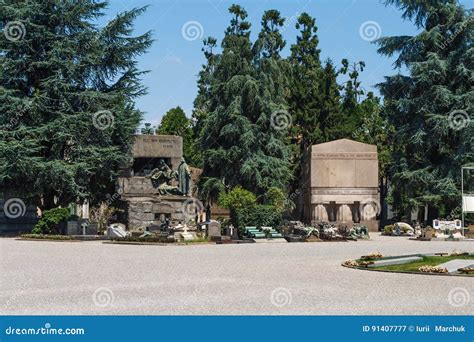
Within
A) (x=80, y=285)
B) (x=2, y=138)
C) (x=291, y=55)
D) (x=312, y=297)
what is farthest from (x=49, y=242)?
(x=291, y=55)

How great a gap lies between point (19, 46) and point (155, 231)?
1331 centimetres

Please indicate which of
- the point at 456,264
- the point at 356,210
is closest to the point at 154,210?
the point at 356,210

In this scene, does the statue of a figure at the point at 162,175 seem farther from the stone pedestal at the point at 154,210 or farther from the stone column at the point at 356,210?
the stone column at the point at 356,210

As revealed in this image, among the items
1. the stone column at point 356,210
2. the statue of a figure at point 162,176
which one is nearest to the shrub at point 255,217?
the statue of a figure at point 162,176

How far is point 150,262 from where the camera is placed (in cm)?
2027

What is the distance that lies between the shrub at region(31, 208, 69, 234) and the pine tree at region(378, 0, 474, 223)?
795 inches

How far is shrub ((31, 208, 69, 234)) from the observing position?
35.8 metres

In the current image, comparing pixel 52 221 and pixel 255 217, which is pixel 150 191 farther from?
pixel 255 217

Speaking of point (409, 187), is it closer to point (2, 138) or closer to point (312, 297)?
point (2, 138)

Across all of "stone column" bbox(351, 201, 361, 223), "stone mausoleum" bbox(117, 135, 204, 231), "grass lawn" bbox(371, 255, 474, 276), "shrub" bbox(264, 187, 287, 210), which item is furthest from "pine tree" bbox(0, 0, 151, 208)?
"grass lawn" bbox(371, 255, 474, 276)

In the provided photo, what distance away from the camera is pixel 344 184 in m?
47.2

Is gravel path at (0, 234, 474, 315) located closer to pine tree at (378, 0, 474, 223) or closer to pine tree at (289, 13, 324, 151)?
pine tree at (378, 0, 474, 223)

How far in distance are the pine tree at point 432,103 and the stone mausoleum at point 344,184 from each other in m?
2.10

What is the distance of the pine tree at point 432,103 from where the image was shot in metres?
42.6
